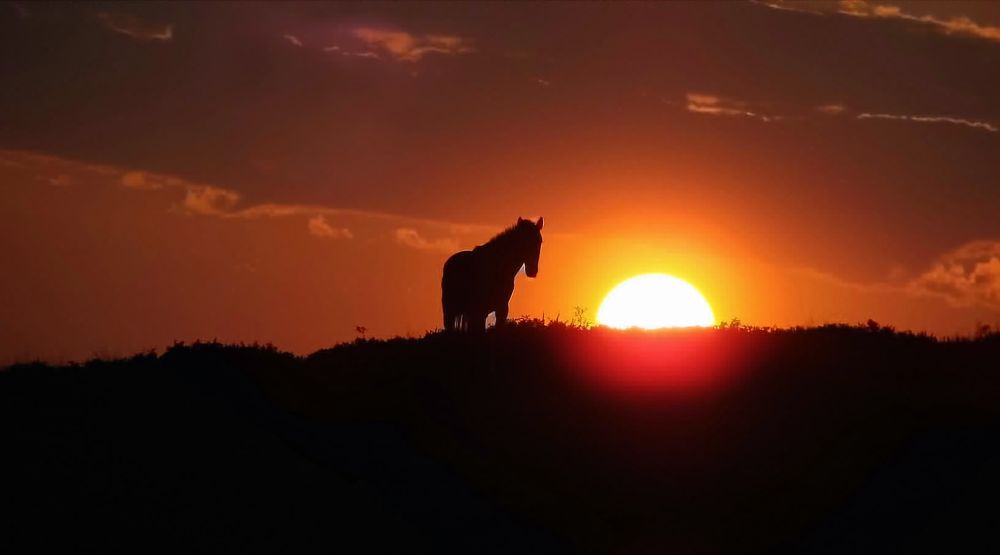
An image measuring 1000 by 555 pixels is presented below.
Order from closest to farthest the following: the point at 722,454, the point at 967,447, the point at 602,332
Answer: the point at 967,447, the point at 722,454, the point at 602,332

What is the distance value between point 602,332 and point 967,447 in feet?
30.7

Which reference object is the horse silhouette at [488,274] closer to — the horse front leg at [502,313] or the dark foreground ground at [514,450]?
the horse front leg at [502,313]

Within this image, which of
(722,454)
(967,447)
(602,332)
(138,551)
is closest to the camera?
(138,551)

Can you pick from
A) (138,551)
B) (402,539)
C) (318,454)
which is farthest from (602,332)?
(138,551)

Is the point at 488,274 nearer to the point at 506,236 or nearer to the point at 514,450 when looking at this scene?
the point at 506,236

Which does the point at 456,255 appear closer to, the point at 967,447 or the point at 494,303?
the point at 494,303

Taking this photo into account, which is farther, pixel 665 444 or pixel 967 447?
pixel 665 444

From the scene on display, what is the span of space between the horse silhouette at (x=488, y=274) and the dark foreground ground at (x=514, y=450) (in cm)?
253

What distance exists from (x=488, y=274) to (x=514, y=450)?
8353mm

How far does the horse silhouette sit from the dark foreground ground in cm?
253

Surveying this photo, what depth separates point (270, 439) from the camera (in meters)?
18.0

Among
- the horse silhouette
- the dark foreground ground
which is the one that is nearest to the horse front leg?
the horse silhouette

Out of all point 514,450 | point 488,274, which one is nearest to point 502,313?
point 488,274

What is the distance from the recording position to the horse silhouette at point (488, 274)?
2588 cm
